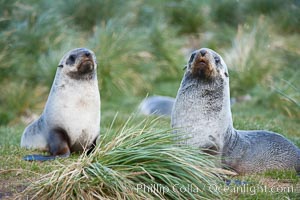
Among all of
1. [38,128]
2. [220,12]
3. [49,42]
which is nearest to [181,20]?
[220,12]

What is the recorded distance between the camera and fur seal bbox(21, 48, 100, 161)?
702cm

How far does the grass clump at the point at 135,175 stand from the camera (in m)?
5.03

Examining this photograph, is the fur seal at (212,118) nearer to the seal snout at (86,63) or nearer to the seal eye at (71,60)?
the seal snout at (86,63)

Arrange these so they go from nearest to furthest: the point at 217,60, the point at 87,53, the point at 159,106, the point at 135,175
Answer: the point at 135,175 → the point at 217,60 → the point at 87,53 → the point at 159,106

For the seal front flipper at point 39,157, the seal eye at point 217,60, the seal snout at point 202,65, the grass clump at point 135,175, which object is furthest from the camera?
the seal front flipper at point 39,157

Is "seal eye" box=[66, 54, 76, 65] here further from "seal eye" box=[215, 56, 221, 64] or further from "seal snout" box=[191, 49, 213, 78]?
"seal eye" box=[215, 56, 221, 64]

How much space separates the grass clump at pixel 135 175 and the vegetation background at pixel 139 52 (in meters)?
3.30

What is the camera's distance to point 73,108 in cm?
704

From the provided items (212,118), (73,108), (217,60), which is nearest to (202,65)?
(217,60)

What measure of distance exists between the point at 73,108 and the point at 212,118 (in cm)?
175

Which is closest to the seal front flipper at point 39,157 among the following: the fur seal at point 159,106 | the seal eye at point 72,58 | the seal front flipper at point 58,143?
the seal front flipper at point 58,143

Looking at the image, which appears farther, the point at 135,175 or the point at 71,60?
the point at 71,60

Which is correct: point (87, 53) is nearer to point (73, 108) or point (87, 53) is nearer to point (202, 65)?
point (73, 108)

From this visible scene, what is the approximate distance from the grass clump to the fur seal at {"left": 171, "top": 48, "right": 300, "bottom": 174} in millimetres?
624
